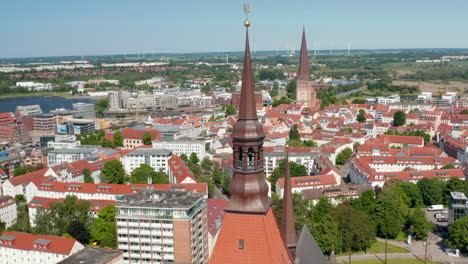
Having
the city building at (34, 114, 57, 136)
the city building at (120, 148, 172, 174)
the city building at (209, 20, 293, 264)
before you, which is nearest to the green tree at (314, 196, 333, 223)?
the city building at (120, 148, 172, 174)

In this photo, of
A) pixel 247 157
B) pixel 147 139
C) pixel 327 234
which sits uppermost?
pixel 247 157

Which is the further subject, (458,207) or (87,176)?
(87,176)

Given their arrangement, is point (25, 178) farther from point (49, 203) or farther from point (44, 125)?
point (44, 125)

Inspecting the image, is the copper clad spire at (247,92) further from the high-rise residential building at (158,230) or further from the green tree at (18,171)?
the green tree at (18,171)

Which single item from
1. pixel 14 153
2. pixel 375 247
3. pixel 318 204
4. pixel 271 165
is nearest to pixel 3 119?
pixel 14 153

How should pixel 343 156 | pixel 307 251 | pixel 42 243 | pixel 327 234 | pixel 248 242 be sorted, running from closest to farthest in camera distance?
1. pixel 248 242
2. pixel 307 251
3. pixel 42 243
4. pixel 327 234
5. pixel 343 156

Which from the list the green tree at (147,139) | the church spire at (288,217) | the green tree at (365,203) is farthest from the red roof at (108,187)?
the church spire at (288,217)

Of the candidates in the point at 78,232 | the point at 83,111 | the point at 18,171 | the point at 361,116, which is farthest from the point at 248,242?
the point at 83,111

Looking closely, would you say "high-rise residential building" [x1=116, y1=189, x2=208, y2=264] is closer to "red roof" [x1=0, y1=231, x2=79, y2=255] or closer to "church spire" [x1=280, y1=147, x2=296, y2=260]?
"red roof" [x1=0, y1=231, x2=79, y2=255]

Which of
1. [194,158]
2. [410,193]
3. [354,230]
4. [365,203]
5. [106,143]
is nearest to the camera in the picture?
[354,230]
